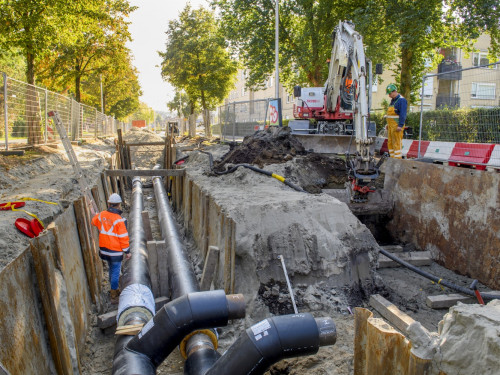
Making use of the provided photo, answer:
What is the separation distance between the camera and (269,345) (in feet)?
8.91

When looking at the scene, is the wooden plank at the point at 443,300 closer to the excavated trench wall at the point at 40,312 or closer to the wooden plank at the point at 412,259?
the wooden plank at the point at 412,259

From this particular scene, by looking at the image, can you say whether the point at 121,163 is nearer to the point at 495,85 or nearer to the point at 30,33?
the point at 30,33

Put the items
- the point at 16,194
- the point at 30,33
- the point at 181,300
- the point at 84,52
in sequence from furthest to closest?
the point at 84,52
the point at 30,33
the point at 16,194
the point at 181,300

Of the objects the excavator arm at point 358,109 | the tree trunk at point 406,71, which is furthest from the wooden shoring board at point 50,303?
the tree trunk at point 406,71

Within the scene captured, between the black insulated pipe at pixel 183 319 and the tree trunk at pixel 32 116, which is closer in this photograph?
the black insulated pipe at pixel 183 319

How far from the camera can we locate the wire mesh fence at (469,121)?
313 inches

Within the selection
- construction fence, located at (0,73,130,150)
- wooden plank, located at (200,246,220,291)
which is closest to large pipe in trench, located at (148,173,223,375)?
wooden plank, located at (200,246,220,291)

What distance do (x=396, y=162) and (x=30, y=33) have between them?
10474mm

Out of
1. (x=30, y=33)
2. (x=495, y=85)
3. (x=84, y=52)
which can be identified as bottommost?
(x=495, y=85)

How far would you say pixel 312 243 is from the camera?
18.1 feet

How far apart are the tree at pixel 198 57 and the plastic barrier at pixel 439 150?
2214 centimetres

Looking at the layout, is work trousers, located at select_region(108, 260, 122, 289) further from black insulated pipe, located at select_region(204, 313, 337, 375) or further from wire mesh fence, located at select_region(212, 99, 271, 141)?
wire mesh fence, located at select_region(212, 99, 271, 141)

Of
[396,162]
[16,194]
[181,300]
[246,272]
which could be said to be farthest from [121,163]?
[181,300]

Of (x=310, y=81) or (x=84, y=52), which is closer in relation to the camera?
(x=84, y=52)
